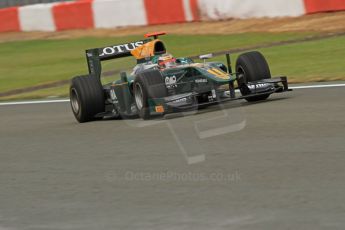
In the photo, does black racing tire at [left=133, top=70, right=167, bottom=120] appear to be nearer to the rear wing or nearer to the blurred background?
the rear wing

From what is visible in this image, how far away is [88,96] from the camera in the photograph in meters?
11.1

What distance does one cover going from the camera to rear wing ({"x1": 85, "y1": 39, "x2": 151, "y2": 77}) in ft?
38.3

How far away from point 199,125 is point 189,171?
2.38 metres

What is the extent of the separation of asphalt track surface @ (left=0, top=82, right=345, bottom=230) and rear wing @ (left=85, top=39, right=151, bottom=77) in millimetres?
1153

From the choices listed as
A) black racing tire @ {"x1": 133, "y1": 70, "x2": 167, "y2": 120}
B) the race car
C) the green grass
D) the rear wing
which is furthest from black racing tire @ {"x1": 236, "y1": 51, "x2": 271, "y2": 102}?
the rear wing

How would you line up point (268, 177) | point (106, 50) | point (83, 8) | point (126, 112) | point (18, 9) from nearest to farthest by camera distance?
point (268, 177) < point (126, 112) < point (106, 50) < point (83, 8) < point (18, 9)

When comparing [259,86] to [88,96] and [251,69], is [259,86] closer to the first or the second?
[251,69]

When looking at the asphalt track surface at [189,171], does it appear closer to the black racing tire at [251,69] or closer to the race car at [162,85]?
the race car at [162,85]

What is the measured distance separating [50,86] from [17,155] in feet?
27.4

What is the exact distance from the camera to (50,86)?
17.2 metres

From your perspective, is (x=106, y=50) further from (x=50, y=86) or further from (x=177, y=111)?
(x=50, y=86)

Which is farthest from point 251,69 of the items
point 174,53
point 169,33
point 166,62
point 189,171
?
point 169,33

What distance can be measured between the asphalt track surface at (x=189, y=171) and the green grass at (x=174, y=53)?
1904mm

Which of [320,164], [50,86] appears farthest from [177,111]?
[50,86]
